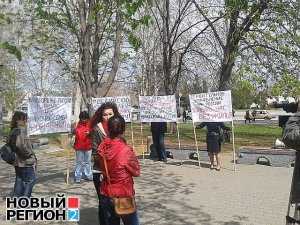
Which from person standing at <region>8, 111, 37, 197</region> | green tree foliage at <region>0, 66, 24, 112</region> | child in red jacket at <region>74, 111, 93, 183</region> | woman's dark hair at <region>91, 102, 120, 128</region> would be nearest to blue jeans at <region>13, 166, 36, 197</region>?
person standing at <region>8, 111, 37, 197</region>

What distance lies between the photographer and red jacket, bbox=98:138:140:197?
5.45m

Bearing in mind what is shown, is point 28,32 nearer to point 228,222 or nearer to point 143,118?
point 143,118

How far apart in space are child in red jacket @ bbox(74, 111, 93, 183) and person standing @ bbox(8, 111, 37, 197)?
2.62m

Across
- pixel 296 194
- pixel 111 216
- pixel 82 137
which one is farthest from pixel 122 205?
pixel 82 137

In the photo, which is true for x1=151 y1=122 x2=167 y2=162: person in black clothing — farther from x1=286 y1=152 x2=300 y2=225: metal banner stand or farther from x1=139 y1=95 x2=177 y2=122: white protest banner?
x1=286 y1=152 x2=300 y2=225: metal banner stand

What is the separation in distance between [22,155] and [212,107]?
6405mm

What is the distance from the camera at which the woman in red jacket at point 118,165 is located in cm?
545

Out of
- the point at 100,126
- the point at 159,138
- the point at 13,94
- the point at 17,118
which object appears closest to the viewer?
the point at 100,126

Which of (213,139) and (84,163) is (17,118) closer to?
(84,163)

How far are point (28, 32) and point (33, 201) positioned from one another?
1610 centimetres

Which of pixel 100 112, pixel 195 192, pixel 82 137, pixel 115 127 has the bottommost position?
pixel 195 192

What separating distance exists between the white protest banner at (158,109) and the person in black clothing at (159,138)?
20cm

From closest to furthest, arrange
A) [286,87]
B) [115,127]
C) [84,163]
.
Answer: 1. [115,127]
2. [84,163]
3. [286,87]

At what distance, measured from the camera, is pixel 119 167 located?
5.44 meters
